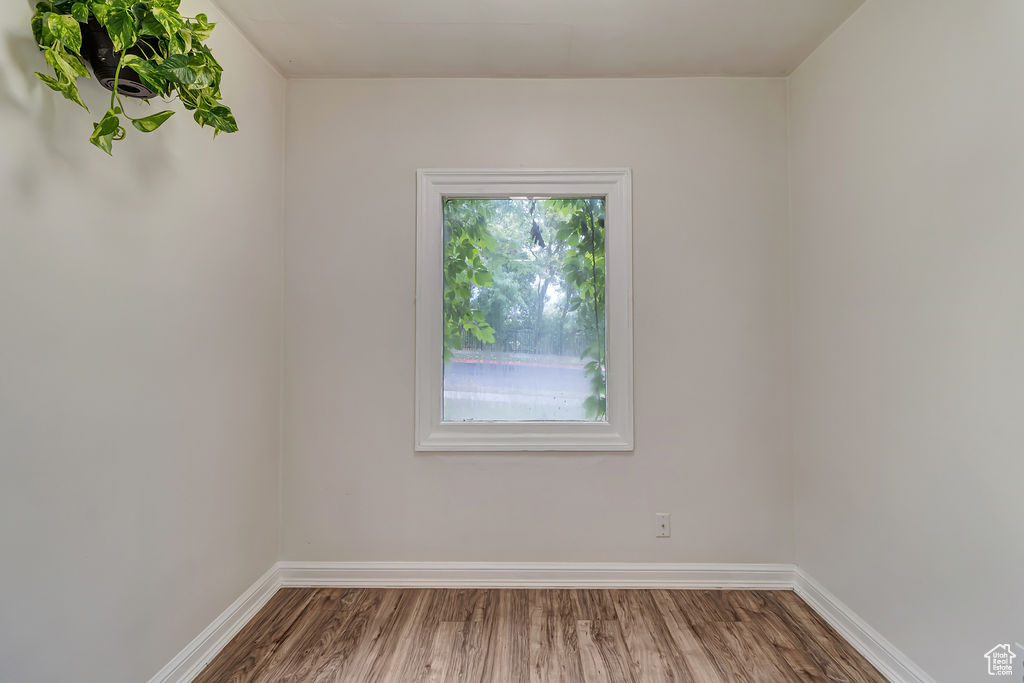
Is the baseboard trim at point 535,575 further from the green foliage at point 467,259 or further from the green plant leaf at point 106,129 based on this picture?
the green plant leaf at point 106,129

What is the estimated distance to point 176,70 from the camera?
136 cm

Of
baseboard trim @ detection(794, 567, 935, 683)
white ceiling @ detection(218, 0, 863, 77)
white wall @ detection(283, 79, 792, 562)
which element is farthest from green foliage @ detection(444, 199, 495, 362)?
baseboard trim @ detection(794, 567, 935, 683)

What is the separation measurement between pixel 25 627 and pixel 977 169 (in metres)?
2.87

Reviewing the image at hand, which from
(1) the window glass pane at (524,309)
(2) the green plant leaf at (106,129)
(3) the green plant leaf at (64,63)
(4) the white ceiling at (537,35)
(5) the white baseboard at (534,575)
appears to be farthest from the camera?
(1) the window glass pane at (524,309)

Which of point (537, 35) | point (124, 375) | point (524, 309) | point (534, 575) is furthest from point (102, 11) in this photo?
point (534, 575)

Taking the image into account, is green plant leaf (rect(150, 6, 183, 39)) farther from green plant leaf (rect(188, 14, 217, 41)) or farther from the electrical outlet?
the electrical outlet

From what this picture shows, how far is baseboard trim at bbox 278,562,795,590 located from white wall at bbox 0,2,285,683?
1.16ft

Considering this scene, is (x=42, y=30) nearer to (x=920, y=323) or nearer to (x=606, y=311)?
(x=606, y=311)

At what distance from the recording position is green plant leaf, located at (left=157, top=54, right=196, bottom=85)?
135 centimetres

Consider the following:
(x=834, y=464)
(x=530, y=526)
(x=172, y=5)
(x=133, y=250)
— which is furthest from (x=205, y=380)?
(x=834, y=464)

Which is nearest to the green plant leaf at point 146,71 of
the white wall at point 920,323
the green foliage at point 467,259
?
the green foliage at point 467,259

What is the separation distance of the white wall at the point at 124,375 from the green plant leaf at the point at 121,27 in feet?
0.75

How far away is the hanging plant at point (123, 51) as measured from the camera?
4.02ft

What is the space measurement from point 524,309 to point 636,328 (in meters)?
0.57
